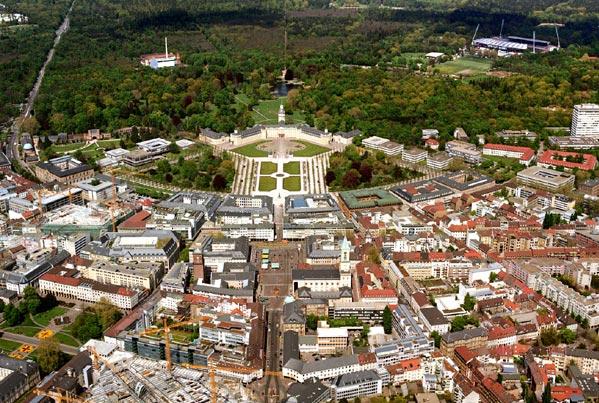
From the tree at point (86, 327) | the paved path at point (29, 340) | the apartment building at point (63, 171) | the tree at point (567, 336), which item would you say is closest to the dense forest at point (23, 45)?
the apartment building at point (63, 171)

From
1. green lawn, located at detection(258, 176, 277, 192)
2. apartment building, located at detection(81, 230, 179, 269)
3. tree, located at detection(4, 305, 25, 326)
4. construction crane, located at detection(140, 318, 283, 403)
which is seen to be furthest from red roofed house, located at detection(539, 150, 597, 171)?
tree, located at detection(4, 305, 25, 326)

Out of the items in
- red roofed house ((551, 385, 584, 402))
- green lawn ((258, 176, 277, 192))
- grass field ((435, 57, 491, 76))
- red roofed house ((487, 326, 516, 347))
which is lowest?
red roofed house ((551, 385, 584, 402))

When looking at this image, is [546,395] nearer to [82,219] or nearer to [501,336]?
[501,336]

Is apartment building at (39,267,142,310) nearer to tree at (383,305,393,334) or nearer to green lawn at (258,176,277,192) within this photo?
tree at (383,305,393,334)

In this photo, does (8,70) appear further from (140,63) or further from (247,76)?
(247,76)

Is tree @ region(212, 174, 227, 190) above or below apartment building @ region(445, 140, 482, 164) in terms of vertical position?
below
